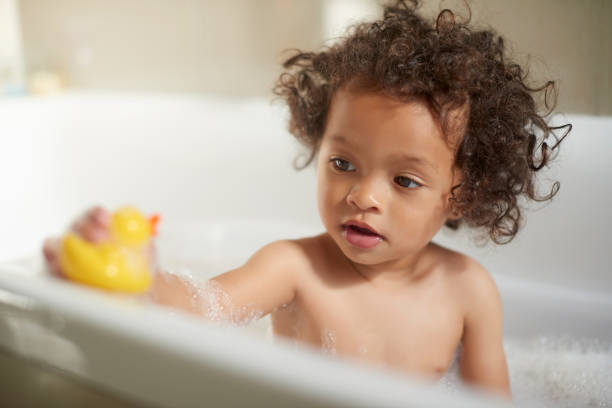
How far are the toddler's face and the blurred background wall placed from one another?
0.68m

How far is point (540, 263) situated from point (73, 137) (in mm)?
1413

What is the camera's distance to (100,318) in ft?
1.56

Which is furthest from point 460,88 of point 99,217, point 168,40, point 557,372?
point 168,40

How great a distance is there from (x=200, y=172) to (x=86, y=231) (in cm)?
120

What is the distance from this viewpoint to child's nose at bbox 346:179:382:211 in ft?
2.54

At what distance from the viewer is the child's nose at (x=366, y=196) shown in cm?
77

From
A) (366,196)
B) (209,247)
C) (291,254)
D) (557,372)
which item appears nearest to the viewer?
(366,196)

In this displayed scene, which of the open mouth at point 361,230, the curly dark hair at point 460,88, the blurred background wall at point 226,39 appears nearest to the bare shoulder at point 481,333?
the curly dark hair at point 460,88

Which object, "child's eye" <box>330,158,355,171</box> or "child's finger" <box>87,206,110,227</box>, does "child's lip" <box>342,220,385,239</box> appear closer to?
"child's eye" <box>330,158,355,171</box>

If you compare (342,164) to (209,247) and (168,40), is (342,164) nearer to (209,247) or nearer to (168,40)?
(209,247)

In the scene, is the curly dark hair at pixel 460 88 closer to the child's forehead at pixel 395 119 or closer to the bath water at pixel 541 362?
the child's forehead at pixel 395 119

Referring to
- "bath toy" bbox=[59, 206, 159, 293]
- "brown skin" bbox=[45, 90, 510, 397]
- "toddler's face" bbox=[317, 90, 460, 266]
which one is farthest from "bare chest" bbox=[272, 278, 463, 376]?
"bath toy" bbox=[59, 206, 159, 293]

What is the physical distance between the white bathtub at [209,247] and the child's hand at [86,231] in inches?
1.0

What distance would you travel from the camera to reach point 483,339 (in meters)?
0.94
